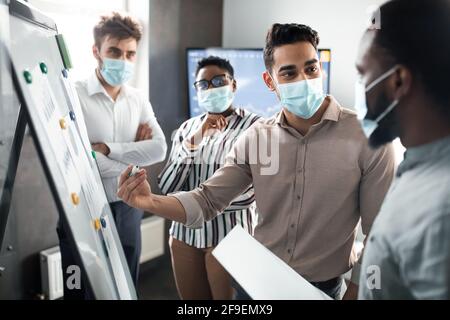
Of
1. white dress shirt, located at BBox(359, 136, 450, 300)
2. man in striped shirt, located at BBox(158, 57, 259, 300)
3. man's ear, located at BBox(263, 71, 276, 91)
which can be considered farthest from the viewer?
man in striped shirt, located at BBox(158, 57, 259, 300)

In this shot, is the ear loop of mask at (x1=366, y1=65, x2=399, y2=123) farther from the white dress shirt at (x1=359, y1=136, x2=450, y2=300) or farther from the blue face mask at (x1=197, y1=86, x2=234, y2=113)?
the blue face mask at (x1=197, y1=86, x2=234, y2=113)

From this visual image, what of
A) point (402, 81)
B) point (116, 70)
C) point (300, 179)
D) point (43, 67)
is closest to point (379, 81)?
point (402, 81)

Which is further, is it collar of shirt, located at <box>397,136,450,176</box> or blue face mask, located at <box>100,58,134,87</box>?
blue face mask, located at <box>100,58,134,87</box>

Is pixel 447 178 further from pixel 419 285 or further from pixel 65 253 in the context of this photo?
pixel 65 253

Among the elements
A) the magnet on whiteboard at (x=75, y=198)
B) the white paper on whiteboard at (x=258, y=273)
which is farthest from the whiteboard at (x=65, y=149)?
the white paper on whiteboard at (x=258, y=273)

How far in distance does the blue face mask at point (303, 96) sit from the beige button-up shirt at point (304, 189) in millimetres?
55

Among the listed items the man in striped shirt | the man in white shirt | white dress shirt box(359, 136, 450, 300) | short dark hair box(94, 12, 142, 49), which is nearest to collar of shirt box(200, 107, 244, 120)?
the man in striped shirt

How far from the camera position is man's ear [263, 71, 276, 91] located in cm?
77

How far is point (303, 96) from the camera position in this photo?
0.71 m

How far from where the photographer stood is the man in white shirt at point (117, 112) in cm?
97

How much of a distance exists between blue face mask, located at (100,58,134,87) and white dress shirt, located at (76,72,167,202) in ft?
0.08

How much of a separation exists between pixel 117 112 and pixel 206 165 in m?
0.27

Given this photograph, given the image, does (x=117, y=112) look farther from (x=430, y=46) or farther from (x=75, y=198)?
(x=430, y=46)
